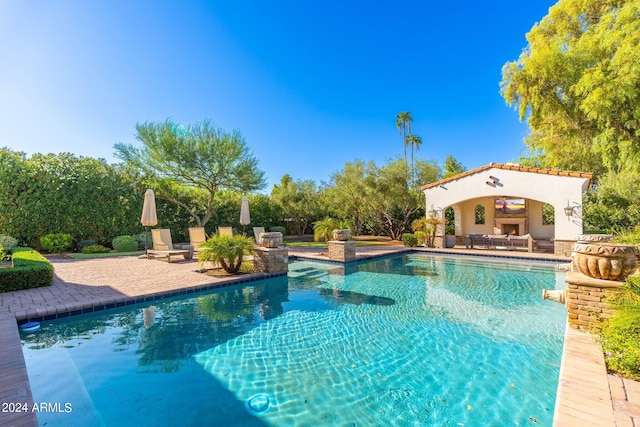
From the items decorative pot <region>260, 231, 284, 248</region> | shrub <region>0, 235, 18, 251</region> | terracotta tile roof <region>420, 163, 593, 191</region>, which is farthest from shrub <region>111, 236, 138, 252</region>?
terracotta tile roof <region>420, 163, 593, 191</region>

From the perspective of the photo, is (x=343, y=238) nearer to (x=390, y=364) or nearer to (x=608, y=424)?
(x=390, y=364)

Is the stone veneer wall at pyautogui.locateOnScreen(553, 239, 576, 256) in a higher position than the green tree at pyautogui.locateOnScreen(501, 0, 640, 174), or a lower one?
lower

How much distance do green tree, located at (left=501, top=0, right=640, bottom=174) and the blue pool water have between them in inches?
304

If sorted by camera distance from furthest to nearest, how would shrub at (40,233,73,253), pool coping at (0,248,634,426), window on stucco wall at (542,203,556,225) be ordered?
window on stucco wall at (542,203,556,225)
shrub at (40,233,73,253)
pool coping at (0,248,634,426)

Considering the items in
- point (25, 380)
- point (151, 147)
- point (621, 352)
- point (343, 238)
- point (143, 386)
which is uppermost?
point (151, 147)

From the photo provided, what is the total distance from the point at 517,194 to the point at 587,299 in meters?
13.0

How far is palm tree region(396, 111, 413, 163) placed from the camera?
36812mm

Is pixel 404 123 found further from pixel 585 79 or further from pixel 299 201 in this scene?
pixel 585 79

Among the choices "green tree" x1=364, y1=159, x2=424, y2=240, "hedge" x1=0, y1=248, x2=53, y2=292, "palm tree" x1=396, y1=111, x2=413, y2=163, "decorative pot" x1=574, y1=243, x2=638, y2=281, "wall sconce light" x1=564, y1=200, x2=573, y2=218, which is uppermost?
"palm tree" x1=396, y1=111, x2=413, y2=163

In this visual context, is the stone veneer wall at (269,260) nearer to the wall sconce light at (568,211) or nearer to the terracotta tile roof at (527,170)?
the terracotta tile roof at (527,170)

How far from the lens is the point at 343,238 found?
12594 mm

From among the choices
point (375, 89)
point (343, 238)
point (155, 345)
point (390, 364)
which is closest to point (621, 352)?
point (390, 364)

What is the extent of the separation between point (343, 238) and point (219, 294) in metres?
6.21

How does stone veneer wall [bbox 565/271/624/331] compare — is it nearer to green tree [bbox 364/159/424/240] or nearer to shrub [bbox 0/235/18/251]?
green tree [bbox 364/159/424/240]
